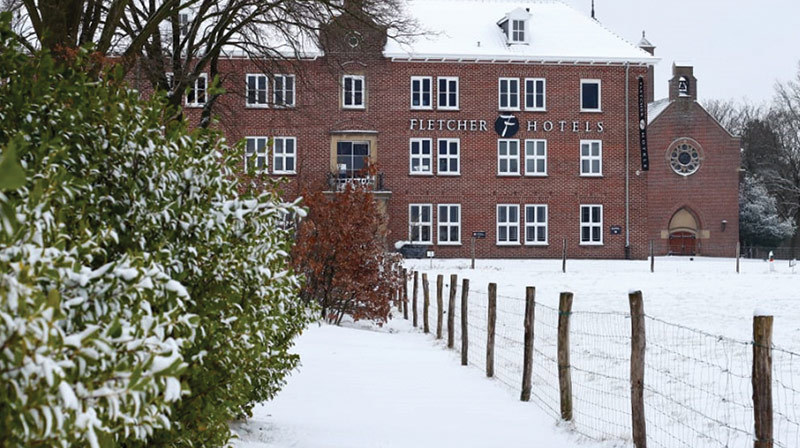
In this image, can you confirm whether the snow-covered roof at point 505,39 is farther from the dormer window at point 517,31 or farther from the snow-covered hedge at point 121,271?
the snow-covered hedge at point 121,271

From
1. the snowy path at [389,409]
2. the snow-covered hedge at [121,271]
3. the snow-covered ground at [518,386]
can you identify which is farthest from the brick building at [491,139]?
the snow-covered hedge at [121,271]

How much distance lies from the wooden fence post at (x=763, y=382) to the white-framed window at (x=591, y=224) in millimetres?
38083

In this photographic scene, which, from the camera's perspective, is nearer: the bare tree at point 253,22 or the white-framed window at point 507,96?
the bare tree at point 253,22

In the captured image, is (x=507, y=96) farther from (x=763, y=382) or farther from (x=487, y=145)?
(x=763, y=382)

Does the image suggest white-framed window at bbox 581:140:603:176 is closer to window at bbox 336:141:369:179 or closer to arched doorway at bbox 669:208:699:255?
window at bbox 336:141:369:179

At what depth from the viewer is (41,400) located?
7.17 feet

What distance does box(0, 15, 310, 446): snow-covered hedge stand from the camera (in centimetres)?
223

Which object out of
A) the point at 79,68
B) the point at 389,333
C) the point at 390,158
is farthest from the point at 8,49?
the point at 390,158

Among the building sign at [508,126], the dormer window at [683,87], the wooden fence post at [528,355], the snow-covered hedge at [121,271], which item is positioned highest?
the dormer window at [683,87]

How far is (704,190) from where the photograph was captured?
53656mm

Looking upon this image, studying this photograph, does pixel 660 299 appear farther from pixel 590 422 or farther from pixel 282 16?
pixel 590 422

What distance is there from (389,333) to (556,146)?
27128mm

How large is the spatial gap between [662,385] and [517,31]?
34.9m

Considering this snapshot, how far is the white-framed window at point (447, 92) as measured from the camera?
42906mm
